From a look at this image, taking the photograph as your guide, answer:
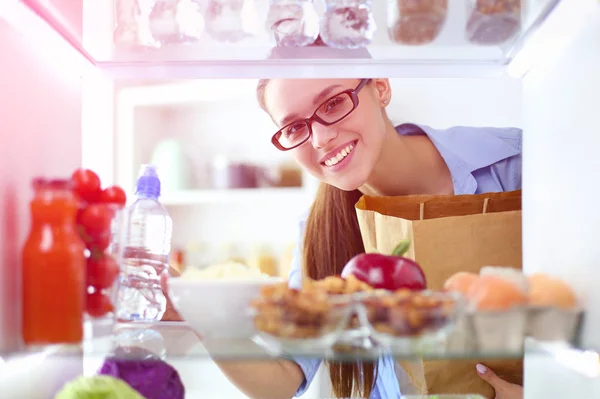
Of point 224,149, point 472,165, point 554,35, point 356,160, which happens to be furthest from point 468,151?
point 224,149

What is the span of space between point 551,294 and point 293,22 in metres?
0.55

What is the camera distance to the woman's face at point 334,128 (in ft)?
4.49

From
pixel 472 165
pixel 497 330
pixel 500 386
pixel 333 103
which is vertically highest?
pixel 333 103

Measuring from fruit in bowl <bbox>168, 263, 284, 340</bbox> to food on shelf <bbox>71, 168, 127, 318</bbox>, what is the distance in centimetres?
10

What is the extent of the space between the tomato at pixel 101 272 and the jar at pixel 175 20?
1.18 ft

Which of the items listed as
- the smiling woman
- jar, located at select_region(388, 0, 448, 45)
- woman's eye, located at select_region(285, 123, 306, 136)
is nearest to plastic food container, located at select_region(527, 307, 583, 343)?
jar, located at select_region(388, 0, 448, 45)

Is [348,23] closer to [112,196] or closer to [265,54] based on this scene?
[265,54]

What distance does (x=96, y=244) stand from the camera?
0.96 m

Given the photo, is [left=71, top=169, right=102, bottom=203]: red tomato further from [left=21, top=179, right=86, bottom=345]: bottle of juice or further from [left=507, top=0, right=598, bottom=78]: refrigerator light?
[left=507, top=0, right=598, bottom=78]: refrigerator light

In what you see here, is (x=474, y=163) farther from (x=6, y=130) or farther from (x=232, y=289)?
(x=6, y=130)

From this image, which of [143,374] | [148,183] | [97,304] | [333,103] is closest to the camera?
[97,304]

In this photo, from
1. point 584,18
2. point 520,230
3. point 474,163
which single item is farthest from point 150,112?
point 584,18

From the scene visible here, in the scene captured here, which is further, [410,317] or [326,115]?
[326,115]

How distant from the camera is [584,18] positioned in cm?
90
